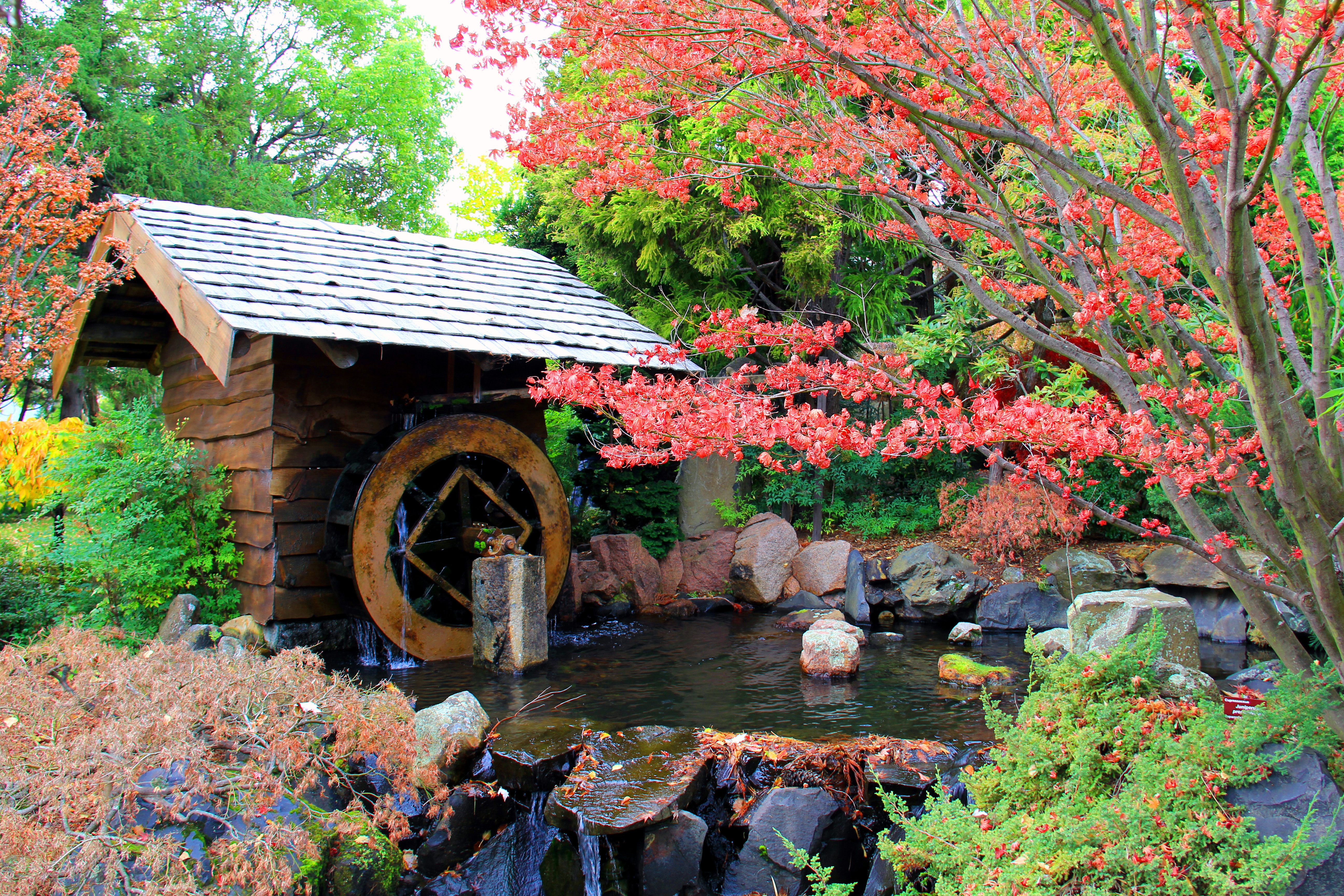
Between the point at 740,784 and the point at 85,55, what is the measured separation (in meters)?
13.8

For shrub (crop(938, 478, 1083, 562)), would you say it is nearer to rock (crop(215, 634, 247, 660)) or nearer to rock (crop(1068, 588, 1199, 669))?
rock (crop(1068, 588, 1199, 669))

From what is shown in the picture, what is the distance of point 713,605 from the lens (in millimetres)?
8727

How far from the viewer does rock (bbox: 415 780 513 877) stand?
12.0ft

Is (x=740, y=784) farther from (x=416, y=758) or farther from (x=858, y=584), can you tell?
(x=858, y=584)

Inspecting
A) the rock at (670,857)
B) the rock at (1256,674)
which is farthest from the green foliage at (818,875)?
the rock at (1256,674)

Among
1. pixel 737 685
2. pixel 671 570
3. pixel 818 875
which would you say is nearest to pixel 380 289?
pixel 737 685

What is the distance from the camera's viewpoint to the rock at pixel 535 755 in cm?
389

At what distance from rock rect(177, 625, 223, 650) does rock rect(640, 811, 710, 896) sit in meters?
3.59

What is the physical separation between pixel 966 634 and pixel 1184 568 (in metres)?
2.05

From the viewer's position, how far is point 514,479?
7.62 metres

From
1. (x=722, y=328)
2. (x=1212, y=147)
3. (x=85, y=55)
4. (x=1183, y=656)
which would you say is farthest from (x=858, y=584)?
(x=85, y=55)

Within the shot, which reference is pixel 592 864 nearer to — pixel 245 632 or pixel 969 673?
pixel 969 673

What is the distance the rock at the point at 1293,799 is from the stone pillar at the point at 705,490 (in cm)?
758

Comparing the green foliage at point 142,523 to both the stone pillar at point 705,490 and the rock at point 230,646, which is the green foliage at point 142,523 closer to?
the rock at point 230,646
